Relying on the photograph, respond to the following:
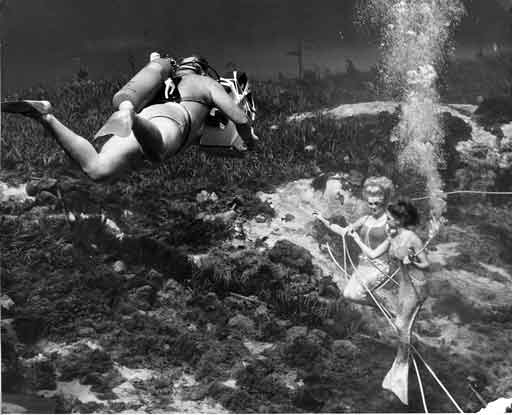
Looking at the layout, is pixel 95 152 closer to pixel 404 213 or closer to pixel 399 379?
pixel 404 213

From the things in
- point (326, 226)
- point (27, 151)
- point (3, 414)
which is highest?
point (27, 151)

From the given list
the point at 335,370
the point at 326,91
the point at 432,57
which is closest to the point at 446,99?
the point at 432,57

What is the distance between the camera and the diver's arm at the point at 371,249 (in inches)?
169

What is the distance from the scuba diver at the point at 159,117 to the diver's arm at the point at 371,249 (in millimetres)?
1331

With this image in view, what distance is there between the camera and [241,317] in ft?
14.4

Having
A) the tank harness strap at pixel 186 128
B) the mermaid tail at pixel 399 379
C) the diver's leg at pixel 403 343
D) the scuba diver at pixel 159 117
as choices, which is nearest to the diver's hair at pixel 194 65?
the scuba diver at pixel 159 117

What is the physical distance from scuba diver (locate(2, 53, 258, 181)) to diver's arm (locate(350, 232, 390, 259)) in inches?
52.4

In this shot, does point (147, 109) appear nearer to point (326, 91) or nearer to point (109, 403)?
point (109, 403)

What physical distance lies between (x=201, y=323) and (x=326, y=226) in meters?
1.23

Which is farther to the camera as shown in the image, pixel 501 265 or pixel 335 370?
pixel 501 265

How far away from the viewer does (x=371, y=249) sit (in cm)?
433

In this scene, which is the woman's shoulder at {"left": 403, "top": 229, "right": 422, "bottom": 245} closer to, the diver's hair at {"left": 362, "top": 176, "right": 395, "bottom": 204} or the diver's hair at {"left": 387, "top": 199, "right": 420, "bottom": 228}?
the diver's hair at {"left": 387, "top": 199, "right": 420, "bottom": 228}

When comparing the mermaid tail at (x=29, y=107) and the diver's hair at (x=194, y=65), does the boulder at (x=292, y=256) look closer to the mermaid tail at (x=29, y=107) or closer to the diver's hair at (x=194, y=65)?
the diver's hair at (x=194, y=65)

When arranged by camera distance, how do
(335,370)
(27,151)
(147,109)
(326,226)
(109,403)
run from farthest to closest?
(27,151), (326,226), (335,370), (109,403), (147,109)
